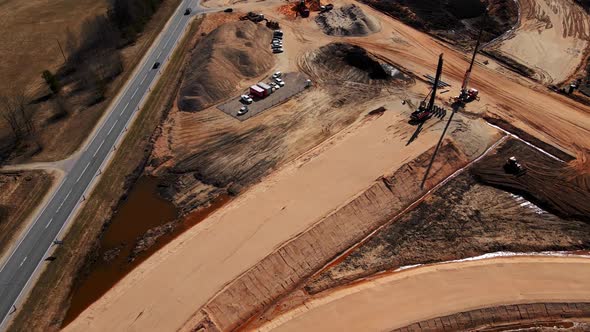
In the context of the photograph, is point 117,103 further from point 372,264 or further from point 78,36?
point 372,264

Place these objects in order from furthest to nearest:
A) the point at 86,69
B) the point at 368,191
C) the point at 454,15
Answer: the point at 454,15, the point at 86,69, the point at 368,191

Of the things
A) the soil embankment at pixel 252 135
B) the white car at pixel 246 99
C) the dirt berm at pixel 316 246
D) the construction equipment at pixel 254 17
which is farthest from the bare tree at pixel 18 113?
the construction equipment at pixel 254 17

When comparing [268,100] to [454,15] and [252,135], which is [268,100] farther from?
[454,15]

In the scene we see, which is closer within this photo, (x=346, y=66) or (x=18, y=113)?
(x=18, y=113)

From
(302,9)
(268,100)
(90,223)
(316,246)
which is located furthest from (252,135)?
(302,9)

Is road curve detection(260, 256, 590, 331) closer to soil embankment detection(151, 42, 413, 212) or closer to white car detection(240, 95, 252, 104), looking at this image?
soil embankment detection(151, 42, 413, 212)

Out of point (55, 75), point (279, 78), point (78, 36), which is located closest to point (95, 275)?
point (279, 78)

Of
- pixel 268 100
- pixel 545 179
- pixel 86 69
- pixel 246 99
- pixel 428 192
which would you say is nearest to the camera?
pixel 428 192
